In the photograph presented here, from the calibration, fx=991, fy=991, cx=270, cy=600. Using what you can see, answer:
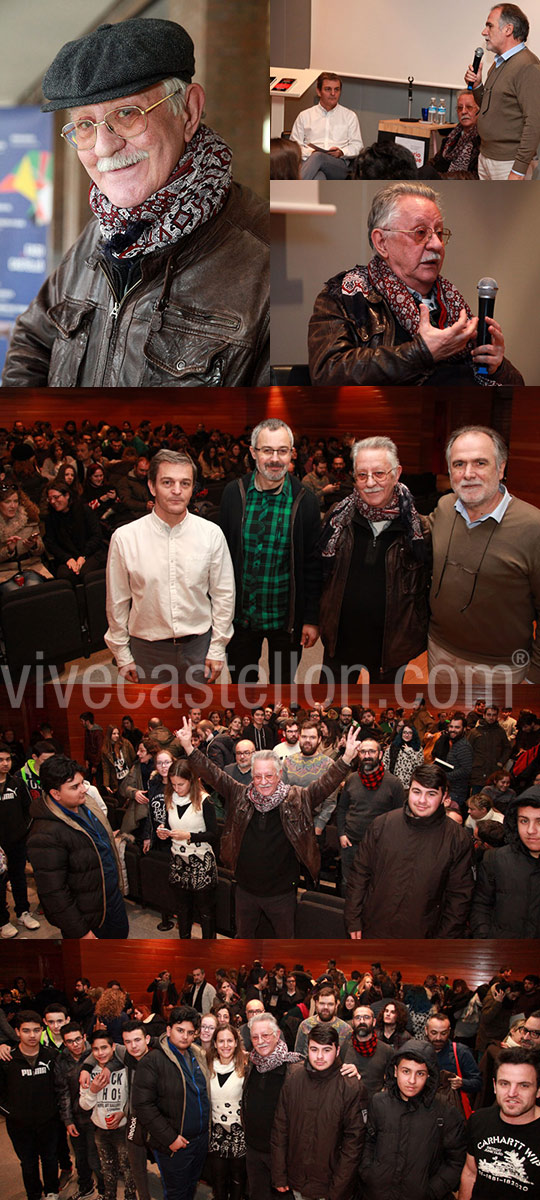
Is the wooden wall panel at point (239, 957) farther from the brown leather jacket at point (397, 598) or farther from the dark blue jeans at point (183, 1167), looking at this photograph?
the brown leather jacket at point (397, 598)

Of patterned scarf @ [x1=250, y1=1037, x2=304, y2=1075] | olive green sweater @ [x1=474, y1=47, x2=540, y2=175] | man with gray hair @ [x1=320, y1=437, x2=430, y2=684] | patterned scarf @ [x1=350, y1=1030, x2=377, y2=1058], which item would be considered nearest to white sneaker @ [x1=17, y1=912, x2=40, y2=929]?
patterned scarf @ [x1=250, y1=1037, x2=304, y2=1075]

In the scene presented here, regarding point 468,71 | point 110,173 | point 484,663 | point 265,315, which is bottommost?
point 484,663

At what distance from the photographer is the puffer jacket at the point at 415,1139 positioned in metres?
3.81

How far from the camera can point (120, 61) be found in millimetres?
3209

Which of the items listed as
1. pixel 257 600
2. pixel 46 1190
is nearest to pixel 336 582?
pixel 257 600

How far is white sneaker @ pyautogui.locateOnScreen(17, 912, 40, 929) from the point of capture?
3.97 metres

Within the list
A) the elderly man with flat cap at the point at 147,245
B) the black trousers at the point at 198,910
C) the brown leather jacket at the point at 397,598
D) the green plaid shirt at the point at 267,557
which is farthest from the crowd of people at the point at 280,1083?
the elderly man with flat cap at the point at 147,245

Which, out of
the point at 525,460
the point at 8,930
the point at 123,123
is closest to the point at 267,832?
the point at 8,930

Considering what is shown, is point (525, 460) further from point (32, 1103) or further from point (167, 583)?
point (32, 1103)

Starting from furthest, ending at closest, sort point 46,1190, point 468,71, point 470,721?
1. point 46,1190
2. point 470,721
3. point 468,71

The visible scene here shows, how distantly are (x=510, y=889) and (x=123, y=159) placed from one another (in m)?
3.00

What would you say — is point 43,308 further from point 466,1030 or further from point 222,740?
point 466,1030

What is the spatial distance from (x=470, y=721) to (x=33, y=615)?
168 centimetres

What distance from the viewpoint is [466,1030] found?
12.9 feet
